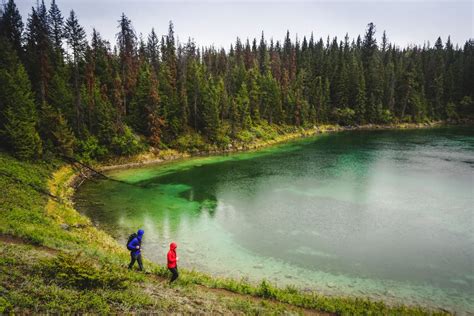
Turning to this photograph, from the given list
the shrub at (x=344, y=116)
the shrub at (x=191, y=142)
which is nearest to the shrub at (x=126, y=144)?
the shrub at (x=191, y=142)

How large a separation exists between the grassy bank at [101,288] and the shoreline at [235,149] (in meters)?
26.7

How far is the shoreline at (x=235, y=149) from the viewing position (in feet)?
163

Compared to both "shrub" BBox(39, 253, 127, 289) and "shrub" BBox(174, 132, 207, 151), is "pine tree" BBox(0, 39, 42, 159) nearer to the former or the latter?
"shrub" BBox(174, 132, 207, 151)

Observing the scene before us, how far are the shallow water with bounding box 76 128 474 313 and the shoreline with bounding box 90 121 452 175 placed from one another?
3.23 metres

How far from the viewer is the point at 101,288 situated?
40.2ft

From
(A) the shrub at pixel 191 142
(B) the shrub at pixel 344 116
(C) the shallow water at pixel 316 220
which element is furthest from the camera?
(B) the shrub at pixel 344 116

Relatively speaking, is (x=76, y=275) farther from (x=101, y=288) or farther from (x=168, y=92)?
(x=168, y=92)

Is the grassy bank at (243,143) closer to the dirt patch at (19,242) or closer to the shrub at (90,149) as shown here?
the shrub at (90,149)

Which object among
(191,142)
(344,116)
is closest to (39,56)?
(191,142)

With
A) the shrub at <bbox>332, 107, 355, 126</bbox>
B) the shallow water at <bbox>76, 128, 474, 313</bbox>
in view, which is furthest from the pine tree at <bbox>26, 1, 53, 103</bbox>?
the shrub at <bbox>332, 107, 355, 126</bbox>

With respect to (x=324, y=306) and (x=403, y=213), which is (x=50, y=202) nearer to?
(x=324, y=306)

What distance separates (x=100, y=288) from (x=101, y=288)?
42mm

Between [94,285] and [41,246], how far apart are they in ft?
20.0

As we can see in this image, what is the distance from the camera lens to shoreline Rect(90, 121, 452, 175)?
4981 centimetres
